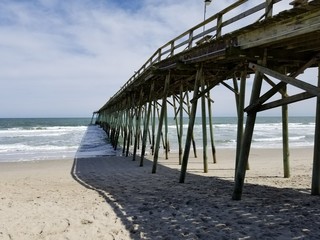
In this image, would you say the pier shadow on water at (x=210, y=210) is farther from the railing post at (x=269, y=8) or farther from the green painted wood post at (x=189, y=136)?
the railing post at (x=269, y=8)

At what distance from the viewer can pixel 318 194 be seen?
7.07m

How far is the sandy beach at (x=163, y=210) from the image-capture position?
505 cm

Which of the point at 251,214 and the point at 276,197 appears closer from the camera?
the point at 251,214

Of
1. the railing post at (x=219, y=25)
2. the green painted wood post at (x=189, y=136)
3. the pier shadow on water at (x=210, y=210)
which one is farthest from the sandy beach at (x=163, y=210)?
the railing post at (x=219, y=25)

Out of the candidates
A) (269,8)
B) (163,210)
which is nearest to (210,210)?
(163,210)

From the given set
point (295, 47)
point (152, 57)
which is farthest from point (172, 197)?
point (152, 57)

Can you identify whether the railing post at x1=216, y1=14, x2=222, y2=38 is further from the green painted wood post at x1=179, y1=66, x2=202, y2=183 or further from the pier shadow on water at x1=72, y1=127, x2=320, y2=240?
the pier shadow on water at x1=72, y1=127, x2=320, y2=240

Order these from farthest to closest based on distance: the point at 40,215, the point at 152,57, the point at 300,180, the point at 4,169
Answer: the point at 4,169
the point at 152,57
the point at 300,180
the point at 40,215

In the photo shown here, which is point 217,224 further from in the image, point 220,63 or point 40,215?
point 220,63

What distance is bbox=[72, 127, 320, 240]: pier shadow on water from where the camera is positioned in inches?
194

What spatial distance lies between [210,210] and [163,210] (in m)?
0.81

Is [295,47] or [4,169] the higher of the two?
[295,47]

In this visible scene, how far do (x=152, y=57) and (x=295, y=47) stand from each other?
7472mm

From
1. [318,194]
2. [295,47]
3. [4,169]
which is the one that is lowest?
[4,169]
